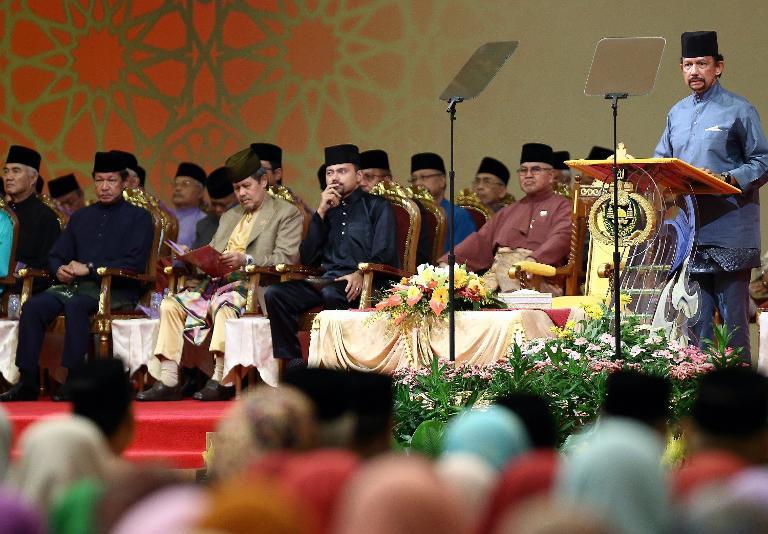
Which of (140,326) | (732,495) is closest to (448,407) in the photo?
(140,326)

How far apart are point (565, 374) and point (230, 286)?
8.28 ft

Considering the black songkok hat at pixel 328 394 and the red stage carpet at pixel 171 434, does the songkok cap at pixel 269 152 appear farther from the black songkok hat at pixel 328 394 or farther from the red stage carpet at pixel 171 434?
the black songkok hat at pixel 328 394

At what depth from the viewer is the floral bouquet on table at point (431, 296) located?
6.25m

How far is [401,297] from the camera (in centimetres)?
633

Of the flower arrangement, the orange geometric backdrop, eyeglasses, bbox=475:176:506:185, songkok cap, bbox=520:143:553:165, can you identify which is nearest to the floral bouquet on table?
the flower arrangement

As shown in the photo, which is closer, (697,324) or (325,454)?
(325,454)

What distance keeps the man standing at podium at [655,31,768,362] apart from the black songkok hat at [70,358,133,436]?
3.77 m

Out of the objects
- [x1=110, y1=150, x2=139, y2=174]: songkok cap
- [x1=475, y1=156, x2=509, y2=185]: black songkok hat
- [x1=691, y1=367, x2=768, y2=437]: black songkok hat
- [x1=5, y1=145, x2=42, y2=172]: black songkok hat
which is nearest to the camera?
[x1=691, y1=367, x2=768, y2=437]: black songkok hat

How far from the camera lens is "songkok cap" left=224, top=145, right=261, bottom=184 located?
765cm

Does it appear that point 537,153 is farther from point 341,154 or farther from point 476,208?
point 341,154

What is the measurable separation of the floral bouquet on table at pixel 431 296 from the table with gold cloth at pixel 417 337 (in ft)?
0.21

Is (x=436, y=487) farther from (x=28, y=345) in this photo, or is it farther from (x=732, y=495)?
(x=28, y=345)

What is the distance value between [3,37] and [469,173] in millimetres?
4019

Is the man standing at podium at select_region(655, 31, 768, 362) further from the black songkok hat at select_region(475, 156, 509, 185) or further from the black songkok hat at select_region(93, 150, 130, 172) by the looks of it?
the black songkok hat at select_region(93, 150, 130, 172)
